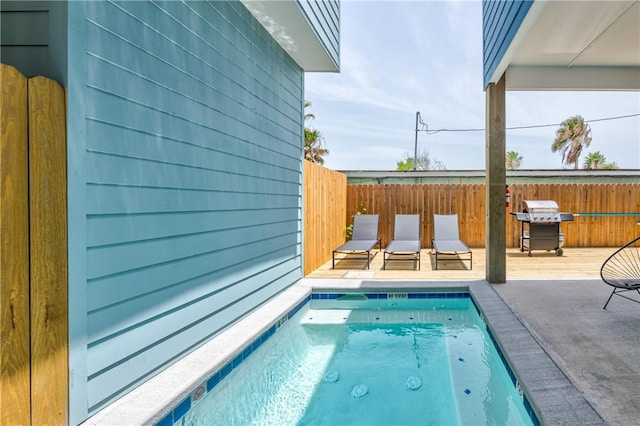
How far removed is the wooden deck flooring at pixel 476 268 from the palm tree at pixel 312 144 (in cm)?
1456

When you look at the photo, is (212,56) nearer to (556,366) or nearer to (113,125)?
(113,125)

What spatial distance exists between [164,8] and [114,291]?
2046 mm

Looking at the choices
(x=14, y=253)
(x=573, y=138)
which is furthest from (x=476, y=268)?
(x=573, y=138)

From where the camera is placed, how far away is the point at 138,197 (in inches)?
96.7

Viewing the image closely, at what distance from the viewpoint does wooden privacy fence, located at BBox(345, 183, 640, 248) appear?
922 centimetres

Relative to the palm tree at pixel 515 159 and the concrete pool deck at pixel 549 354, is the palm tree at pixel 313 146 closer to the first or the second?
the concrete pool deck at pixel 549 354

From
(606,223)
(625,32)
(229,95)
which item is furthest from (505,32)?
(606,223)

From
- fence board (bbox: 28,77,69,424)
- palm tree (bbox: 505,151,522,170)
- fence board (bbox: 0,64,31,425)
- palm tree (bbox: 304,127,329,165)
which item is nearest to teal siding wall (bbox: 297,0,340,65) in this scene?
fence board (bbox: 28,77,69,424)

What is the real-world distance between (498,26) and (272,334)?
4602 millimetres

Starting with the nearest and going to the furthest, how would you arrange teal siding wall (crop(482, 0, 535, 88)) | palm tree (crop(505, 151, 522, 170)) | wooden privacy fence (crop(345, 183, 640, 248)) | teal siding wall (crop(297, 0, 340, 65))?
teal siding wall (crop(482, 0, 535, 88))
teal siding wall (crop(297, 0, 340, 65))
wooden privacy fence (crop(345, 183, 640, 248))
palm tree (crop(505, 151, 522, 170))

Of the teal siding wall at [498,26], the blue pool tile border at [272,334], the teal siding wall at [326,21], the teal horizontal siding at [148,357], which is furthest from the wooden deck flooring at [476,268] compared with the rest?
the teal siding wall at [326,21]

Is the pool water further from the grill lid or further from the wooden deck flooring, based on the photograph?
the grill lid

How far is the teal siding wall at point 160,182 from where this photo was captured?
2.07m

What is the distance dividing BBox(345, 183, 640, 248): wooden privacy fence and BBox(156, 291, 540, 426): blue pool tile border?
4485 mm
